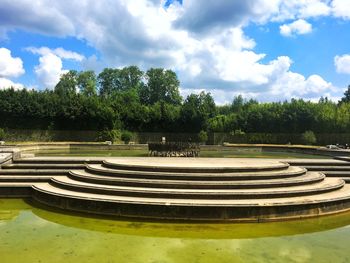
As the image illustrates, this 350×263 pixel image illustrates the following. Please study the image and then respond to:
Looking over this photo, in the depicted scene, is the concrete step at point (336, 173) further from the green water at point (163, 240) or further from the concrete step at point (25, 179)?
the concrete step at point (25, 179)

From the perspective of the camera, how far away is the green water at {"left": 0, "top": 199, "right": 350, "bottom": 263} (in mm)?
8414

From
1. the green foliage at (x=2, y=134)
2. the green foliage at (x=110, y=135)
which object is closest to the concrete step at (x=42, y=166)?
the green foliage at (x=110, y=135)

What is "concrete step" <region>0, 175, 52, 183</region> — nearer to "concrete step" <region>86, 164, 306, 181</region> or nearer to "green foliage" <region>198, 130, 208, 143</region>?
"concrete step" <region>86, 164, 306, 181</region>

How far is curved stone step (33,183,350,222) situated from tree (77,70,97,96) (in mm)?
78558

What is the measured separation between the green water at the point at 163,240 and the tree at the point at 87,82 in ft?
260

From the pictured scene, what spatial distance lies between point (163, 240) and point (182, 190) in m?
3.20

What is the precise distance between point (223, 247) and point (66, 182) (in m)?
6.80

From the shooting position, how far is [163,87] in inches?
3396

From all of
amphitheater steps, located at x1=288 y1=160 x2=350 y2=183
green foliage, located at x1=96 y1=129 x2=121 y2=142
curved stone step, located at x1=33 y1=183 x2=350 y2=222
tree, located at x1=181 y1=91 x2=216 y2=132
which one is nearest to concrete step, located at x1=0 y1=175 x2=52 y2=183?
curved stone step, located at x1=33 y1=183 x2=350 y2=222

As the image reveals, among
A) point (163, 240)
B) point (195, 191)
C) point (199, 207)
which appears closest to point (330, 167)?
point (195, 191)

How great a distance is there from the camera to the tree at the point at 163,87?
85688 millimetres

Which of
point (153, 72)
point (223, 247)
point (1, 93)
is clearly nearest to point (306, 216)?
point (223, 247)

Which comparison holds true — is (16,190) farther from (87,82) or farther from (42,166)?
(87,82)

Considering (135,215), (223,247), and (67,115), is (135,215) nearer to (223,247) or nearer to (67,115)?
(223,247)
